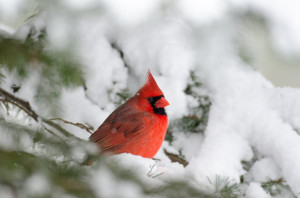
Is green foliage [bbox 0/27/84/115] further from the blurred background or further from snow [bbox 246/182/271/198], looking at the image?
snow [bbox 246/182/271/198]

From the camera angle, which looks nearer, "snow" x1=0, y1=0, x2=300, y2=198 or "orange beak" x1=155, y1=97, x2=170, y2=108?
"snow" x1=0, y1=0, x2=300, y2=198

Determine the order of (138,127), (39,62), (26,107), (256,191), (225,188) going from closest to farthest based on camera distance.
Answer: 1. (39,62)
2. (225,188)
3. (256,191)
4. (26,107)
5. (138,127)

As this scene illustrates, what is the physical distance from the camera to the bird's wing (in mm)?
2305

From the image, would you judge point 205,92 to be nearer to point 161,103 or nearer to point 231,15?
point 161,103

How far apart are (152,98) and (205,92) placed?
0.42 m

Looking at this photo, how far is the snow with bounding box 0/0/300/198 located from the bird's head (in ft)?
0.47

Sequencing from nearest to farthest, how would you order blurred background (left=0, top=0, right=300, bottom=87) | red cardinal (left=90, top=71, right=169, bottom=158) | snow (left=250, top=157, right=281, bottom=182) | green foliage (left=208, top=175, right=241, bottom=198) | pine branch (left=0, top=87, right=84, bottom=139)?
green foliage (left=208, top=175, right=241, bottom=198), blurred background (left=0, top=0, right=300, bottom=87), pine branch (left=0, top=87, right=84, bottom=139), snow (left=250, top=157, right=281, bottom=182), red cardinal (left=90, top=71, right=169, bottom=158)

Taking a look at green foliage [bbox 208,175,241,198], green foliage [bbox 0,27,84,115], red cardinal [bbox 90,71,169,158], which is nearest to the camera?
green foliage [bbox 0,27,84,115]

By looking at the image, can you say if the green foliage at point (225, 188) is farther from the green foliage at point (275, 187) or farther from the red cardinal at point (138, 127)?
the red cardinal at point (138, 127)

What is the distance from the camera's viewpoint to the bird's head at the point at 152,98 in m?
2.37

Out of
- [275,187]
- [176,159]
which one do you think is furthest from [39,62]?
[176,159]

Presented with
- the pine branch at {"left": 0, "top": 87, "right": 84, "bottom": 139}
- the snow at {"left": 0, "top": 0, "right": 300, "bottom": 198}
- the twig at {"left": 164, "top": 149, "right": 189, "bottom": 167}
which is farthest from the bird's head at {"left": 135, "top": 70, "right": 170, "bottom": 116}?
the pine branch at {"left": 0, "top": 87, "right": 84, "bottom": 139}

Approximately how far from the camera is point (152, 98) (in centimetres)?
244

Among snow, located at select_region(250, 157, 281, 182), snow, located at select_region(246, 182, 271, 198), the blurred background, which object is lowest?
snow, located at select_region(246, 182, 271, 198)
